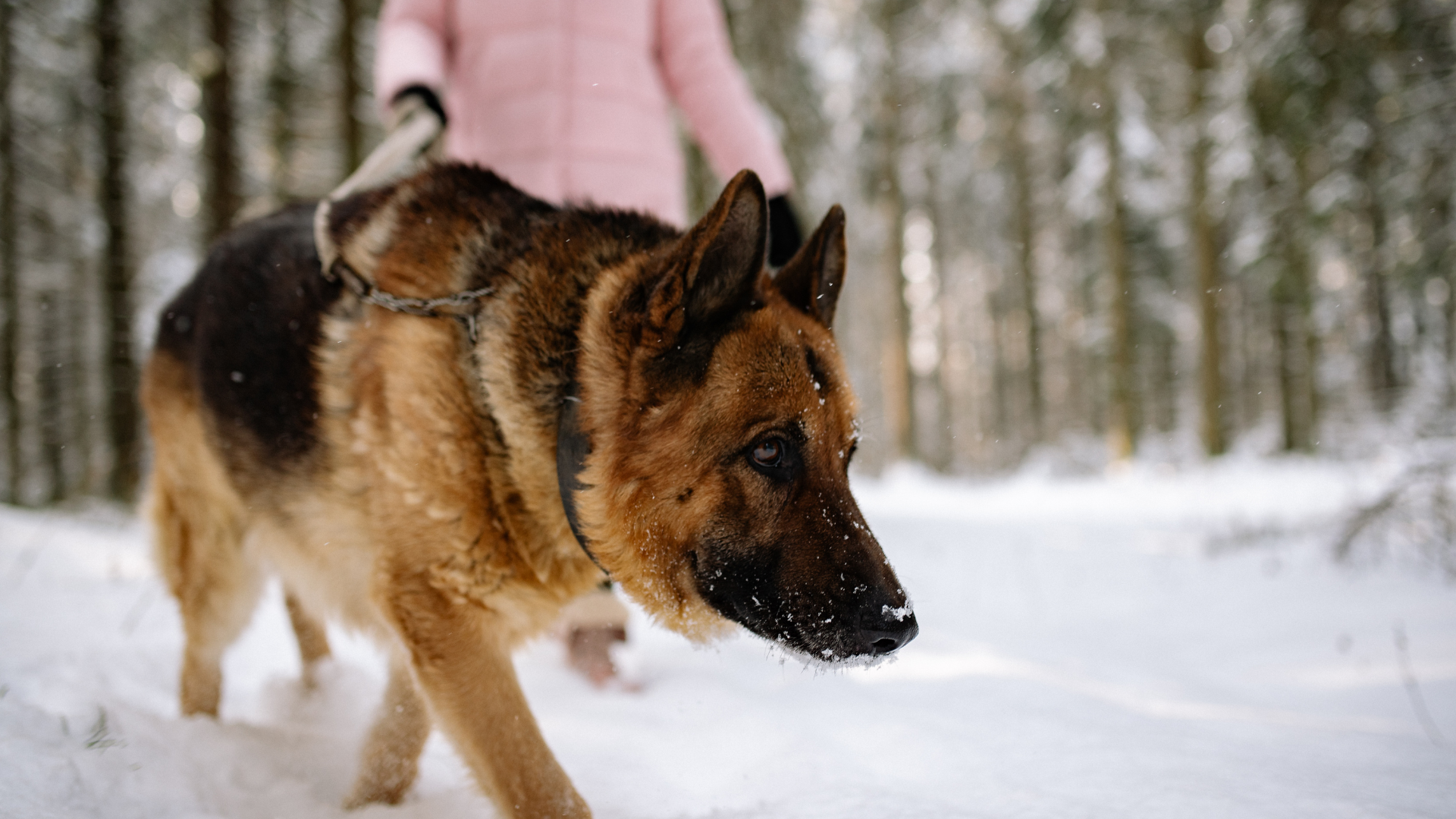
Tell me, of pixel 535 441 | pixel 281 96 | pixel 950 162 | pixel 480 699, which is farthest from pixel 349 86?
pixel 950 162

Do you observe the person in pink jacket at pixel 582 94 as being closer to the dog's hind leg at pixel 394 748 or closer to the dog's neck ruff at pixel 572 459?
the dog's hind leg at pixel 394 748

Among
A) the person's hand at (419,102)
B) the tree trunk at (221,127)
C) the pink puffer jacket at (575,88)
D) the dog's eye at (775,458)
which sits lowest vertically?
the dog's eye at (775,458)

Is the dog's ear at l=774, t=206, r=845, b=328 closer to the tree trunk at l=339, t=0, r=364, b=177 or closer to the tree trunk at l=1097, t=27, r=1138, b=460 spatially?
the tree trunk at l=339, t=0, r=364, b=177

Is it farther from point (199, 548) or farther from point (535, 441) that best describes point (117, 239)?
point (535, 441)

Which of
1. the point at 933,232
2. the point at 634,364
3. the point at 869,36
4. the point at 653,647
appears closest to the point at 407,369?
the point at 634,364

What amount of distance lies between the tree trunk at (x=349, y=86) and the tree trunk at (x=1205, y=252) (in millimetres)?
13286

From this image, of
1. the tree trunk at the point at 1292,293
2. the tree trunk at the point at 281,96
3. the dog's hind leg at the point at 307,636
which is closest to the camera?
the dog's hind leg at the point at 307,636

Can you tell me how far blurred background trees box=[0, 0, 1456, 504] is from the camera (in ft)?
26.0

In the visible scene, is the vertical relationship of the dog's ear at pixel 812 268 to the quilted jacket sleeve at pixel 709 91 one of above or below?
below

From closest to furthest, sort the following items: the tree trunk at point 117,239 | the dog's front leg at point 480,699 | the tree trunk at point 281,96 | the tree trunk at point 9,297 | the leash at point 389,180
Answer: the dog's front leg at point 480,699 < the leash at point 389,180 < the tree trunk at point 117,239 < the tree trunk at point 281,96 < the tree trunk at point 9,297

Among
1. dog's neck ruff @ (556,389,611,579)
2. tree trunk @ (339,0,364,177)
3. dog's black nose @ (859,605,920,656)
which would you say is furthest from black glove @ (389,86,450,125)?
tree trunk @ (339,0,364,177)

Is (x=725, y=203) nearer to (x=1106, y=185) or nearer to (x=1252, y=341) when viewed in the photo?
(x=1106, y=185)

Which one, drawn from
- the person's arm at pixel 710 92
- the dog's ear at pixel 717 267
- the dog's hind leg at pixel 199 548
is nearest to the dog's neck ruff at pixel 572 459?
the dog's ear at pixel 717 267

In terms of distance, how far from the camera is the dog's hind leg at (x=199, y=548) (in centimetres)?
261
